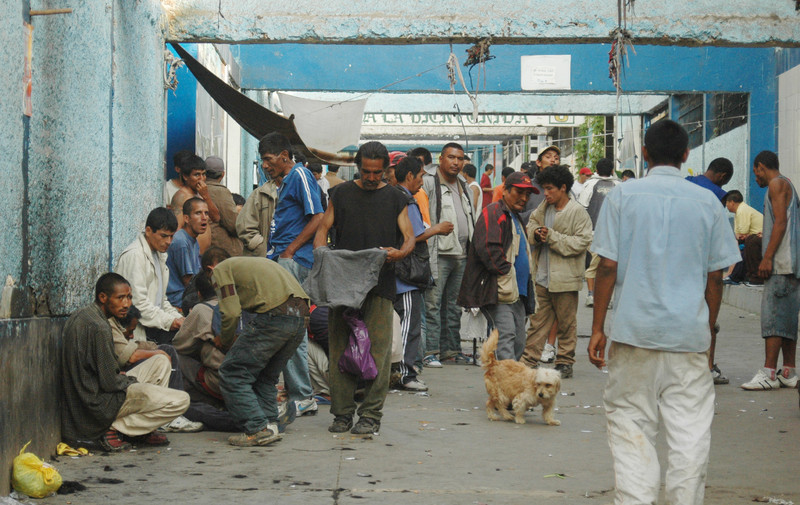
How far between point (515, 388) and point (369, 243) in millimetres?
1530

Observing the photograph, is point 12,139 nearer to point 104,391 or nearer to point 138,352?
point 104,391

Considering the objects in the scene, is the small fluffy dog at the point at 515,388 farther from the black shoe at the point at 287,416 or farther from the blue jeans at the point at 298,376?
the black shoe at the point at 287,416

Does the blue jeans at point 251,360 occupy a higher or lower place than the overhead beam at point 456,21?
lower

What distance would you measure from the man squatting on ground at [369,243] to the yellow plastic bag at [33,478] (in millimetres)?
2086

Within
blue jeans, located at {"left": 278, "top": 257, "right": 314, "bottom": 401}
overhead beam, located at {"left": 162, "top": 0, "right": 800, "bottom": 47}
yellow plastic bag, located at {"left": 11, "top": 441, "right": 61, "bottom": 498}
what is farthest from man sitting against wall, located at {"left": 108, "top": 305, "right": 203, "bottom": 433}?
overhead beam, located at {"left": 162, "top": 0, "right": 800, "bottom": 47}

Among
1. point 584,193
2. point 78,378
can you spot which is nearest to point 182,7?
point 78,378

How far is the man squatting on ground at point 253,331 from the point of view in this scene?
593 cm

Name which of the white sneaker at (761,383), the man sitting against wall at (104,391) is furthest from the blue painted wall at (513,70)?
the man sitting against wall at (104,391)

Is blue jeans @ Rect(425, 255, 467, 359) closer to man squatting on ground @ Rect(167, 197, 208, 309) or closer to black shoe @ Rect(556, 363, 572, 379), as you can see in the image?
black shoe @ Rect(556, 363, 572, 379)

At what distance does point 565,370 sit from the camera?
9062 millimetres

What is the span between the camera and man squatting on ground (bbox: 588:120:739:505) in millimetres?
4094

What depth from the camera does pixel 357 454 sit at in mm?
5801

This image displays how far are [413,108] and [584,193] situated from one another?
5853mm

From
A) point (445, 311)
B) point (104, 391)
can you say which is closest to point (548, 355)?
point (445, 311)
